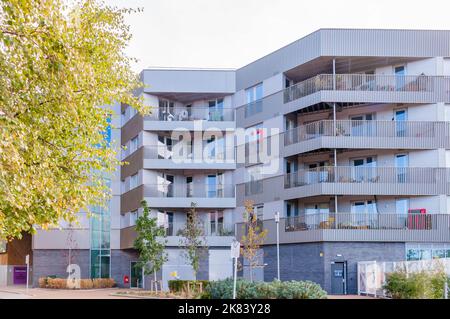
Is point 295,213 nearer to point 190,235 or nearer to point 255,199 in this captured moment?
point 255,199

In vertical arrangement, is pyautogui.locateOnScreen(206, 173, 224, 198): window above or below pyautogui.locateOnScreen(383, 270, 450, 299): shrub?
above

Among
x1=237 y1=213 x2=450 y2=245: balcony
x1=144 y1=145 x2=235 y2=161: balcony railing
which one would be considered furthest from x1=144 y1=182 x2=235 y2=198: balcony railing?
x1=237 y1=213 x2=450 y2=245: balcony

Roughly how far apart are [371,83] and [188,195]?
Answer: 14987 mm

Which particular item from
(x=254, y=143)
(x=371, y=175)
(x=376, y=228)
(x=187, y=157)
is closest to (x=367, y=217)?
(x=376, y=228)

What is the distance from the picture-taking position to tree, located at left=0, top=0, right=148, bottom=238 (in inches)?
576

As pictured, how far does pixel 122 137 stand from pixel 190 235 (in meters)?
15.3

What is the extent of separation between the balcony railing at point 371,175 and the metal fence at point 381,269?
16.6 feet

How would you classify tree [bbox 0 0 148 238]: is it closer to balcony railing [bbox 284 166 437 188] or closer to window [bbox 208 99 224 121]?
balcony railing [bbox 284 166 437 188]

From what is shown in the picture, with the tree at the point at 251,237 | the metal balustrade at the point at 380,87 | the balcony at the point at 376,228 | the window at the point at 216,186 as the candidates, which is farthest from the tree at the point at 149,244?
the metal balustrade at the point at 380,87

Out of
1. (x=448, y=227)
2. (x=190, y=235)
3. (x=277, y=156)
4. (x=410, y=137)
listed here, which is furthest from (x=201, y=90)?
(x=448, y=227)

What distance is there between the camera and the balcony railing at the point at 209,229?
155ft

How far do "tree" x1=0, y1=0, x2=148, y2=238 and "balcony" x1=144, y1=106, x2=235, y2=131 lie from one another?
89.8 feet

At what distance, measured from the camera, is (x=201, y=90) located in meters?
48.8

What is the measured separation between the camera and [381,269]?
119ft
